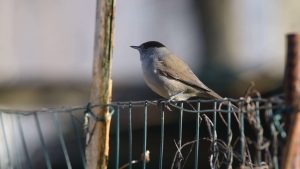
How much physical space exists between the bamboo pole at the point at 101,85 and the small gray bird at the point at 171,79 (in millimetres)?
2195

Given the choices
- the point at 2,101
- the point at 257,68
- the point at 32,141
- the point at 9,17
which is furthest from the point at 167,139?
the point at 9,17

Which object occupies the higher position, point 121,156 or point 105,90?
point 105,90

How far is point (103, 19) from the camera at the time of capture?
12.2ft

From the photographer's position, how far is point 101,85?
3660mm

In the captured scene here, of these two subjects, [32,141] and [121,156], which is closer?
[121,156]

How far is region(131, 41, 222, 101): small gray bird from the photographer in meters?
6.03

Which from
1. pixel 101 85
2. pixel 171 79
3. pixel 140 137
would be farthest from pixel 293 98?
pixel 140 137

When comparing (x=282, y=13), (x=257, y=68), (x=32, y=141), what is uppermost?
(x=282, y=13)

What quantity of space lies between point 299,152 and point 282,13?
949cm

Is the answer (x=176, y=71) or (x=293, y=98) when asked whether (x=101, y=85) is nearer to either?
(x=293, y=98)

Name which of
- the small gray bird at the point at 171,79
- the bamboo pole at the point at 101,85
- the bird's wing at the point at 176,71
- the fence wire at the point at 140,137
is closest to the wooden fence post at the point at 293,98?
the fence wire at the point at 140,137

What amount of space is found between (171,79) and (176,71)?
0.35 ft

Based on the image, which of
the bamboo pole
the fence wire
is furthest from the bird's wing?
the bamboo pole

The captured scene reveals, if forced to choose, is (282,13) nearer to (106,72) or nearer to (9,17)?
(9,17)
